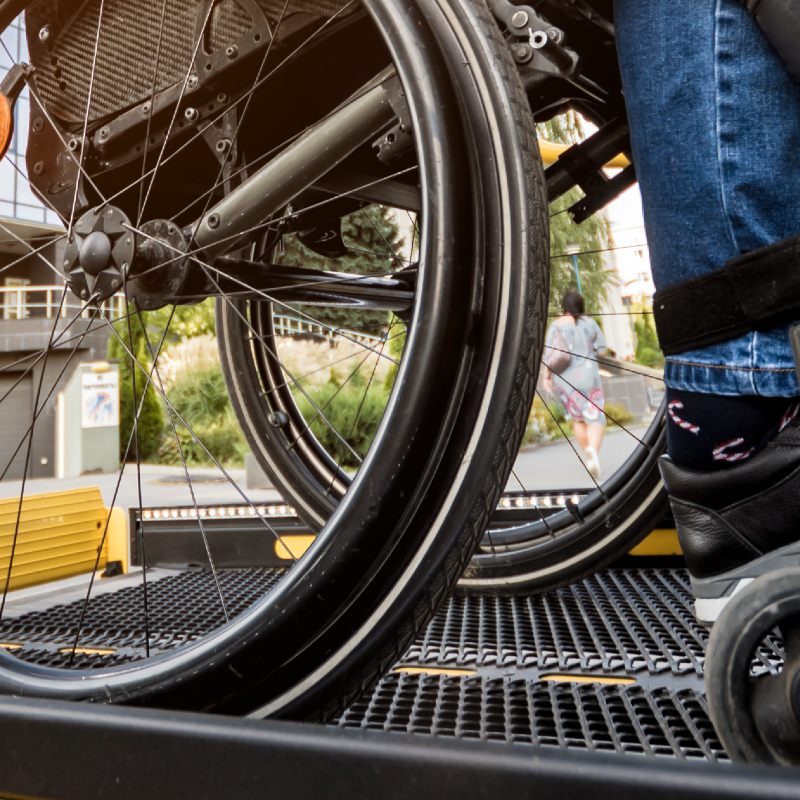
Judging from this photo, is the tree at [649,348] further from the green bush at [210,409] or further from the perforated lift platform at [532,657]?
the green bush at [210,409]

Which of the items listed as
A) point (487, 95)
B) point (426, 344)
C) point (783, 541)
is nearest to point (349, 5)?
point (487, 95)

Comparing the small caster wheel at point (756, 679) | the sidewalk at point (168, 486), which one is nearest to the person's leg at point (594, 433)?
the sidewalk at point (168, 486)

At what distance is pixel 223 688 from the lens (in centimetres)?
63

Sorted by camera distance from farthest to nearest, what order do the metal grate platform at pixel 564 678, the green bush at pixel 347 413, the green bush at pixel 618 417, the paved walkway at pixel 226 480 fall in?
the paved walkway at pixel 226 480 → the green bush at pixel 347 413 → the green bush at pixel 618 417 → the metal grate platform at pixel 564 678

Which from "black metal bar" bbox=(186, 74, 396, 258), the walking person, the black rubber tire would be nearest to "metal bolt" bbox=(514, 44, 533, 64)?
"black metal bar" bbox=(186, 74, 396, 258)

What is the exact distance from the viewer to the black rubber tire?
1432 millimetres

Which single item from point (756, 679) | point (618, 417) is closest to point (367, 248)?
point (756, 679)

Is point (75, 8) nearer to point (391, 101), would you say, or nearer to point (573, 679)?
point (391, 101)

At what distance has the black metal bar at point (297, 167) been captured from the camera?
840 mm

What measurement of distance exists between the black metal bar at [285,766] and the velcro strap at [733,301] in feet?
1.08

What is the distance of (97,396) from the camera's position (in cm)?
1141

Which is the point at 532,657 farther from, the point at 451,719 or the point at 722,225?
the point at 722,225

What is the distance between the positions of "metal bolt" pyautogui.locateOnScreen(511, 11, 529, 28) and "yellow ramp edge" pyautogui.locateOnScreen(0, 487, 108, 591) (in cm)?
169

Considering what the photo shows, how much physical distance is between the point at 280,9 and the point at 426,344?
0.63 metres
